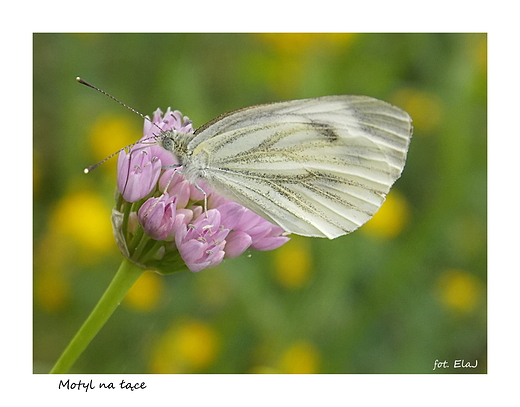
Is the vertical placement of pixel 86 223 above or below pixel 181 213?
above

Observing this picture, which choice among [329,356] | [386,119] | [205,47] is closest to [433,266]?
[329,356]

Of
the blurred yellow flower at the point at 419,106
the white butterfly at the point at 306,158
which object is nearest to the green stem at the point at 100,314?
the white butterfly at the point at 306,158

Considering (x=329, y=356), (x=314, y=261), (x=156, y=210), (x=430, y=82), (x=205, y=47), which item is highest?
(x=205, y=47)

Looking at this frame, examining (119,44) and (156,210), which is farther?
(119,44)

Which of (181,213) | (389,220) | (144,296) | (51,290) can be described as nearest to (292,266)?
(389,220)

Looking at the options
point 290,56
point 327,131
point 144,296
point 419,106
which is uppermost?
point 290,56

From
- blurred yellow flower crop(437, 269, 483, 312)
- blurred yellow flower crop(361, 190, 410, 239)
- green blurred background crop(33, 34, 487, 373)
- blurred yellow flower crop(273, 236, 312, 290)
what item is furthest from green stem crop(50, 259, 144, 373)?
blurred yellow flower crop(437, 269, 483, 312)

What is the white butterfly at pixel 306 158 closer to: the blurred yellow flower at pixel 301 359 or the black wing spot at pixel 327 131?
the black wing spot at pixel 327 131

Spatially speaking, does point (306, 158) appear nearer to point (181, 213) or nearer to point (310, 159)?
point (310, 159)

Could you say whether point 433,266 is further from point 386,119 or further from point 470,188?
point 386,119
